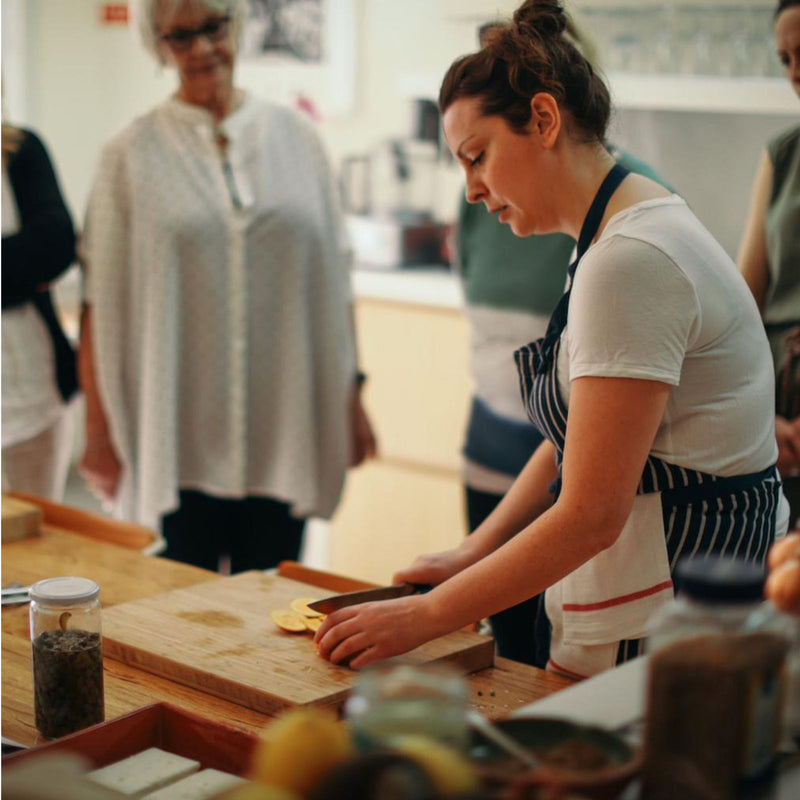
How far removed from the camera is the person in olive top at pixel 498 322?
7.69 ft

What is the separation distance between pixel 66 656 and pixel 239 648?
9.7 inches

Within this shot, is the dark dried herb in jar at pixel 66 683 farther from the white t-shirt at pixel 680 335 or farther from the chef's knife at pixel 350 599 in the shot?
the white t-shirt at pixel 680 335

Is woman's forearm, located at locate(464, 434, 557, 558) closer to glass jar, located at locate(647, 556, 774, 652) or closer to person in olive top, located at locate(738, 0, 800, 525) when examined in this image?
person in olive top, located at locate(738, 0, 800, 525)

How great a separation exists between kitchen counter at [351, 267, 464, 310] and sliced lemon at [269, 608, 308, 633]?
2084 mm

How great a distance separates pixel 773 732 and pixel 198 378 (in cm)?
190

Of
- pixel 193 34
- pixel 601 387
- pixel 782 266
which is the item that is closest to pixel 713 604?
pixel 601 387

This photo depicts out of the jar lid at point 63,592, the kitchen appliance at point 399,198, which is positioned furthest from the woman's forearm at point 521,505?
the kitchen appliance at point 399,198

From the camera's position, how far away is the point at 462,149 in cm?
142

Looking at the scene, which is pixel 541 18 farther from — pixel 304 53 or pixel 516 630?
pixel 304 53

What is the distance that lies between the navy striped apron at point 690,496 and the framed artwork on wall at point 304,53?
3.21 m

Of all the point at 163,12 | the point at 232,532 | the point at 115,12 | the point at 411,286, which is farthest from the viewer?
the point at 115,12

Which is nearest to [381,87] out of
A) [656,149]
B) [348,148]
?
[348,148]

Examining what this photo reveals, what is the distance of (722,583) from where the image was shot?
0.77 meters

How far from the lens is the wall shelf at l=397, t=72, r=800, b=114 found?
3.29m
